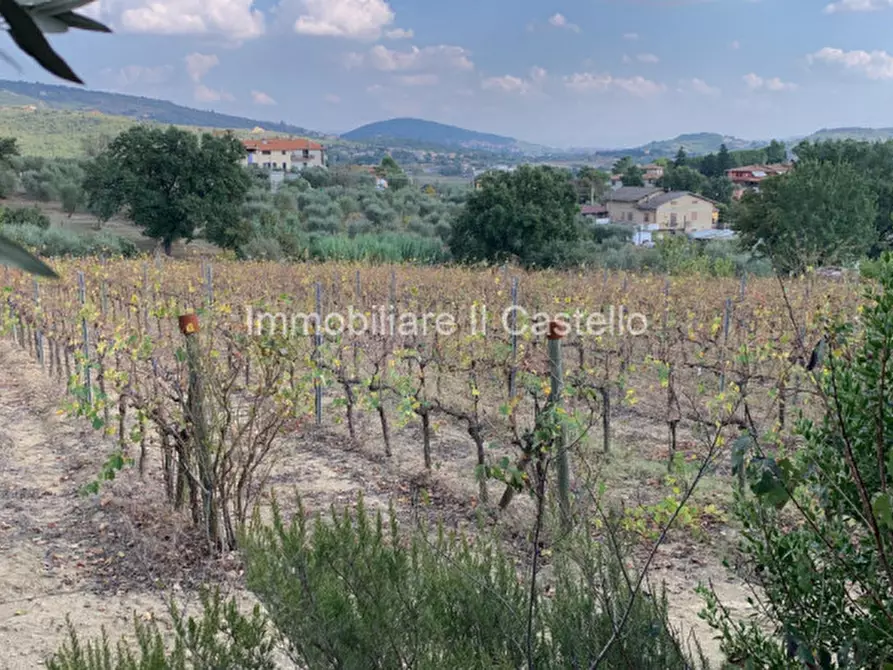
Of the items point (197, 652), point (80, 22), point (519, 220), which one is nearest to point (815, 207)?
point (519, 220)

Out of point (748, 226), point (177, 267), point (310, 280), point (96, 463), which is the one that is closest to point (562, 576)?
point (96, 463)

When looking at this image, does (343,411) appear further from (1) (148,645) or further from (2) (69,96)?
Result: (2) (69,96)

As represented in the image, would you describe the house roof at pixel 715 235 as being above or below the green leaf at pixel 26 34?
Result: below

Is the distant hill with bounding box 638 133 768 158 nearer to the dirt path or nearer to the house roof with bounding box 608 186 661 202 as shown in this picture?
the house roof with bounding box 608 186 661 202

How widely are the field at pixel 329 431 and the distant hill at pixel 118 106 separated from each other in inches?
2305

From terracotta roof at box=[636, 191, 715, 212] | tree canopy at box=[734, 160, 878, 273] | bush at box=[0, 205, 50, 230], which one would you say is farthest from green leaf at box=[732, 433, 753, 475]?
terracotta roof at box=[636, 191, 715, 212]

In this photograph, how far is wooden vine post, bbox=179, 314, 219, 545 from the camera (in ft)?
13.3

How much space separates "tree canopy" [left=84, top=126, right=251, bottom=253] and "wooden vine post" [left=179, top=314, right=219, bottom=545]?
21.7 m

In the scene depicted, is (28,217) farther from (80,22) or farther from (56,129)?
(56,129)

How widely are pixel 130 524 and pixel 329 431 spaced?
281cm

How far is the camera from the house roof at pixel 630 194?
188ft

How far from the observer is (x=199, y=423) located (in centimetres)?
416

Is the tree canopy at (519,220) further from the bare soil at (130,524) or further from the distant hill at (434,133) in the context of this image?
the distant hill at (434,133)

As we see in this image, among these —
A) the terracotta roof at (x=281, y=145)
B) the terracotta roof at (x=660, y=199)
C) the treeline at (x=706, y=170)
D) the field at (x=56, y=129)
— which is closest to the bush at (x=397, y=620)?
the treeline at (x=706, y=170)
